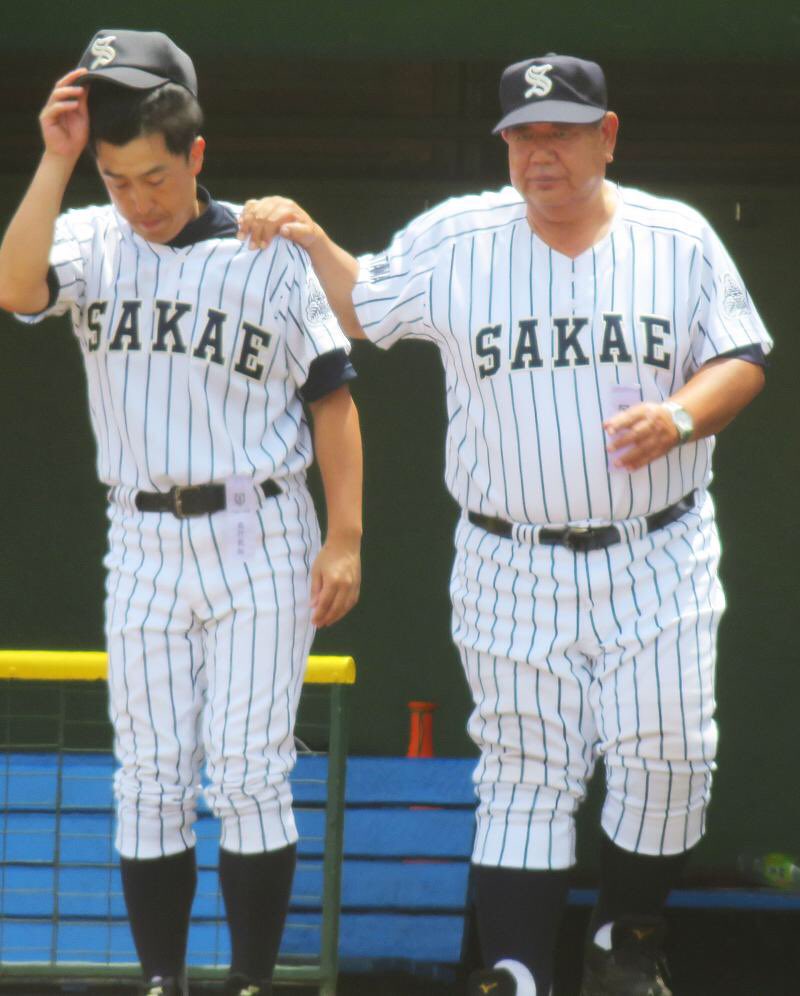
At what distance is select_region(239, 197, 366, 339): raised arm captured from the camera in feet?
10.4

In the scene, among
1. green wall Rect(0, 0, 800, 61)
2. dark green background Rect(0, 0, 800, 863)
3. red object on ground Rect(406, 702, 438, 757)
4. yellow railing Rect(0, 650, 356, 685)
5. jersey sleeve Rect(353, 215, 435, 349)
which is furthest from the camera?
dark green background Rect(0, 0, 800, 863)

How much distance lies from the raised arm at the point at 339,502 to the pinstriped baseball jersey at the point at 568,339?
20cm

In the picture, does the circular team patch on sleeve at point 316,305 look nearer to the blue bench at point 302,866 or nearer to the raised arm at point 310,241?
the raised arm at point 310,241

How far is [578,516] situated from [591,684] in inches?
12.3

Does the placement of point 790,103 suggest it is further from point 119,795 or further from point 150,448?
point 119,795

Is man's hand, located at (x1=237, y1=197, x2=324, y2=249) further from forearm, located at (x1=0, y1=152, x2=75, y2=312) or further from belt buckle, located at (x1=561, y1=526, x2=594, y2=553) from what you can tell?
belt buckle, located at (x1=561, y1=526, x2=594, y2=553)

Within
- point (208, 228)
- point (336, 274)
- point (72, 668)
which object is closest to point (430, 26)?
point (336, 274)

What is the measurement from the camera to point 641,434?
9.49 ft

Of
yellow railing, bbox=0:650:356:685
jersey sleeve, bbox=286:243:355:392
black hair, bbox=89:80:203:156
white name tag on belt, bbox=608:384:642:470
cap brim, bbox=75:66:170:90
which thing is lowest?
yellow railing, bbox=0:650:356:685

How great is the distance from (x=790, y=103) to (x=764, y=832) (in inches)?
86.3

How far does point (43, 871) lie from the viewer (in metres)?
4.11

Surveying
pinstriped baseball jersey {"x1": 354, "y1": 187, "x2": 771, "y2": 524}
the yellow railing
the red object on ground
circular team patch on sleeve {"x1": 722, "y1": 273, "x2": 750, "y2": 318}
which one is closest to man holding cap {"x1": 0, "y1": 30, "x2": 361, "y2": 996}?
pinstriped baseball jersey {"x1": 354, "y1": 187, "x2": 771, "y2": 524}

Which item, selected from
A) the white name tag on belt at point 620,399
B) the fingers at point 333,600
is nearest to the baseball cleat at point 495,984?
the fingers at point 333,600

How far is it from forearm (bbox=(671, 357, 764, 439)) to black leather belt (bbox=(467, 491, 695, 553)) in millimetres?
172
